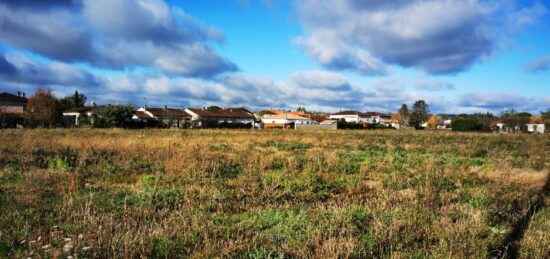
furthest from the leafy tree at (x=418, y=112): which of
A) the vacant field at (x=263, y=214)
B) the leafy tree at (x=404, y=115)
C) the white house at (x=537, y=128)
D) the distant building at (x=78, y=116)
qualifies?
the vacant field at (x=263, y=214)

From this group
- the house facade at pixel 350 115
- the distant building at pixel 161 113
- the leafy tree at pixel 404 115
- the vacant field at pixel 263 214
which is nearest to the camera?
the vacant field at pixel 263 214

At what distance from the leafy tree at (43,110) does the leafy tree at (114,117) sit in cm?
686

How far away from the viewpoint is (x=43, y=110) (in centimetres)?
6212

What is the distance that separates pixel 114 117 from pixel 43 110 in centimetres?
1281

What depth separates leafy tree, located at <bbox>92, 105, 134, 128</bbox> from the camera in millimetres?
58625

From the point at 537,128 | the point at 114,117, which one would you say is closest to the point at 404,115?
the point at 537,128

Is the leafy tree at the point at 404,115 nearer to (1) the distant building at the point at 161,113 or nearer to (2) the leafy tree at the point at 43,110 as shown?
(1) the distant building at the point at 161,113

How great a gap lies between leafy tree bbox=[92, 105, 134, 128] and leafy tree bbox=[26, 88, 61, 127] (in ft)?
22.5

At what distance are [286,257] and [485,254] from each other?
8.46 ft

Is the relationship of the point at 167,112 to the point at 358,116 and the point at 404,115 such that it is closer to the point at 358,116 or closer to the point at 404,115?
the point at 404,115

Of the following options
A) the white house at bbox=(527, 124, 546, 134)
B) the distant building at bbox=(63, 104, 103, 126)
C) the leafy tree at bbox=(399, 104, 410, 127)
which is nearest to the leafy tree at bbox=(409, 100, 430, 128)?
the leafy tree at bbox=(399, 104, 410, 127)

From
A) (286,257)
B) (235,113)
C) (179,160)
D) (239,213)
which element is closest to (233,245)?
(286,257)

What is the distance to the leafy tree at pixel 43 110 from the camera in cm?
6056

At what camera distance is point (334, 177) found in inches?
463
